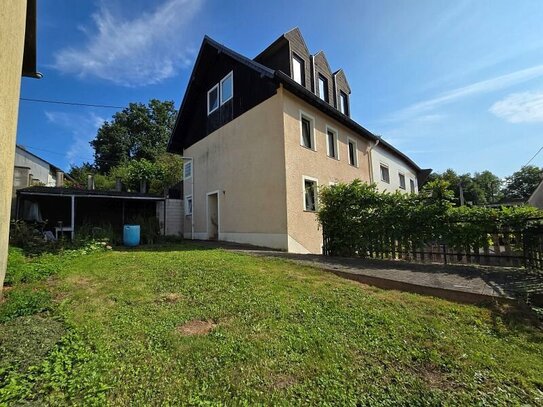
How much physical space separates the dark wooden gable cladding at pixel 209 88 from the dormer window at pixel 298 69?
71.0 inches

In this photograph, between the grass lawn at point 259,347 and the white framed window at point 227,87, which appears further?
the white framed window at point 227,87

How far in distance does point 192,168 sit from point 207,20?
Answer: 7903 mm

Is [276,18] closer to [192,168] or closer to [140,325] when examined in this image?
[192,168]

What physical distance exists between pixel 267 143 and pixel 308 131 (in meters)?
2.16

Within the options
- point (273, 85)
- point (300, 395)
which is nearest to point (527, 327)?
point (300, 395)

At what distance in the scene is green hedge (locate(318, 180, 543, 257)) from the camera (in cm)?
644

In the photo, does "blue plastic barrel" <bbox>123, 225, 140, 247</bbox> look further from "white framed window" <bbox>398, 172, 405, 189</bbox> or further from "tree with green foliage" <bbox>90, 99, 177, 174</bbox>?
"tree with green foliage" <bbox>90, 99, 177, 174</bbox>

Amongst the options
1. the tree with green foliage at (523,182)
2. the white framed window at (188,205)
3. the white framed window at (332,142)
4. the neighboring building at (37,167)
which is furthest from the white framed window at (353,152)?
the tree with green foliage at (523,182)

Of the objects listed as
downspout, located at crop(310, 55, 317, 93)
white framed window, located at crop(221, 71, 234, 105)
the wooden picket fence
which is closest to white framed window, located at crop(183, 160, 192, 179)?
white framed window, located at crop(221, 71, 234, 105)

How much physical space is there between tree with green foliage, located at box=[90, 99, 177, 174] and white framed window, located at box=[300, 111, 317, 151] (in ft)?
109

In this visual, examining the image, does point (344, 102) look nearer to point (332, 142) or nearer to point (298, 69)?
point (332, 142)

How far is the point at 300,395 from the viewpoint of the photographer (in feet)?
7.37

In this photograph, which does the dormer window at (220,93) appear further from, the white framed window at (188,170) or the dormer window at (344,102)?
the dormer window at (344,102)

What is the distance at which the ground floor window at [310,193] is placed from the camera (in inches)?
443
